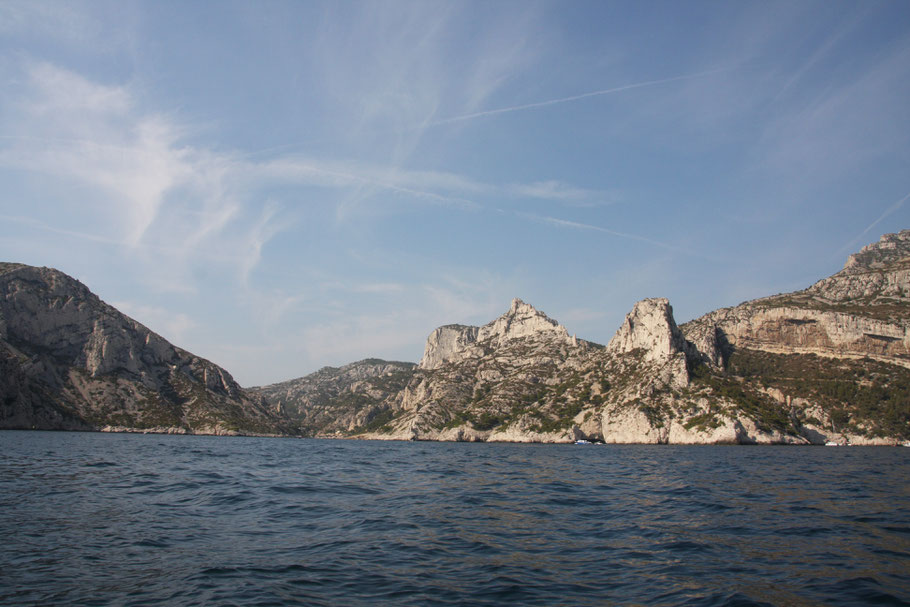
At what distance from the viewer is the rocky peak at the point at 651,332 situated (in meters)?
163

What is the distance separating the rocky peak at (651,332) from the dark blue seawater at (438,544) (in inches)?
5609

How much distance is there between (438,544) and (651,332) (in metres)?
173

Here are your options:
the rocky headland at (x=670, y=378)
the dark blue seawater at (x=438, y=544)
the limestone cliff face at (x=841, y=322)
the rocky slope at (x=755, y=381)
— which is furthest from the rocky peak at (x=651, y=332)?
the dark blue seawater at (x=438, y=544)

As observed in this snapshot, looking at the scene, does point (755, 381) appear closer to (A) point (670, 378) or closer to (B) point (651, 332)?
(A) point (670, 378)

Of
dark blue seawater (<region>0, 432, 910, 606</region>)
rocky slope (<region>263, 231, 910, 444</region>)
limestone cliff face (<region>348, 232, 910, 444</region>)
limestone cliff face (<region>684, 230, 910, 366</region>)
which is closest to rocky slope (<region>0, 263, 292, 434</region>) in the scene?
limestone cliff face (<region>348, 232, 910, 444</region>)

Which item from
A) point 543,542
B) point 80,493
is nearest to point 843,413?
point 543,542

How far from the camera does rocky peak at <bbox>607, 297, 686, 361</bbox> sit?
163 m

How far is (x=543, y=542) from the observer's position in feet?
52.3

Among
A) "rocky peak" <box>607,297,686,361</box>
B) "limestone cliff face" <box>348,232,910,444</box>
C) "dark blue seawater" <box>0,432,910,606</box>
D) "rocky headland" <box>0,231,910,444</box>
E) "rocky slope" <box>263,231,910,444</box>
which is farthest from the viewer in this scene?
"rocky peak" <box>607,297,686,361</box>

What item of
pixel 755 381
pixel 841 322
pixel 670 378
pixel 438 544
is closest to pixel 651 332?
pixel 670 378

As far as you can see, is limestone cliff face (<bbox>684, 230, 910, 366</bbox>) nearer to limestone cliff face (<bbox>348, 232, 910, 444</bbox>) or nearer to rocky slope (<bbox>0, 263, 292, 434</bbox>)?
limestone cliff face (<bbox>348, 232, 910, 444</bbox>)

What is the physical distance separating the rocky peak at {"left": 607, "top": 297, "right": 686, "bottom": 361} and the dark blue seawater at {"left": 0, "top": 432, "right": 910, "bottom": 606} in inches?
5609

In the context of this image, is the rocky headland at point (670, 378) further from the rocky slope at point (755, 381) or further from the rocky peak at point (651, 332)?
the rocky peak at point (651, 332)

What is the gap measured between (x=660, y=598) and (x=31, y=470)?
37.0 m
